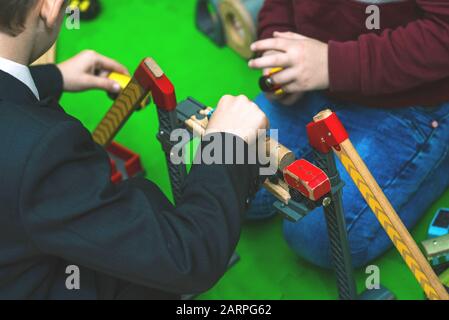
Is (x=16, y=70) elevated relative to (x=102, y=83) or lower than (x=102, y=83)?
elevated

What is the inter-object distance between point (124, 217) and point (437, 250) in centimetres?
47

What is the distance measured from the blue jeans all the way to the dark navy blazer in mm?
317

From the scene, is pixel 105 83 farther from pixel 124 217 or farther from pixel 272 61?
pixel 124 217

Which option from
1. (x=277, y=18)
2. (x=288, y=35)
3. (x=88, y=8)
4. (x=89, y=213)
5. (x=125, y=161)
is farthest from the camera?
(x=88, y=8)

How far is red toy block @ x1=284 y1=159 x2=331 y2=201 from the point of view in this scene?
723 millimetres

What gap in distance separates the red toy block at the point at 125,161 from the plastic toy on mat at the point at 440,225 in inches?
24.5

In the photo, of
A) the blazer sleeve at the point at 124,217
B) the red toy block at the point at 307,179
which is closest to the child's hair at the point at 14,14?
the blazer sleeve at the point at 124,217

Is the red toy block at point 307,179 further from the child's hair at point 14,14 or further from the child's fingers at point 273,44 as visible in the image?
the child's hair at point 14,14

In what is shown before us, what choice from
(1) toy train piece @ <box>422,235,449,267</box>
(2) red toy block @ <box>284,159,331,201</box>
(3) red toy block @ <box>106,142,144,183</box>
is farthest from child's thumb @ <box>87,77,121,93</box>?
(1) toy train piece @ <box>422,235,449,267</box>

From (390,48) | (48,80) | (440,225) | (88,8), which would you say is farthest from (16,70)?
(88,8)

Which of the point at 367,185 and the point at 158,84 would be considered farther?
the point at 158,84

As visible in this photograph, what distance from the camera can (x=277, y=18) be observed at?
42.8 inches

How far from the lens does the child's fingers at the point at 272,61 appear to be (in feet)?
2.97

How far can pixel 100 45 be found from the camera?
1646mm
